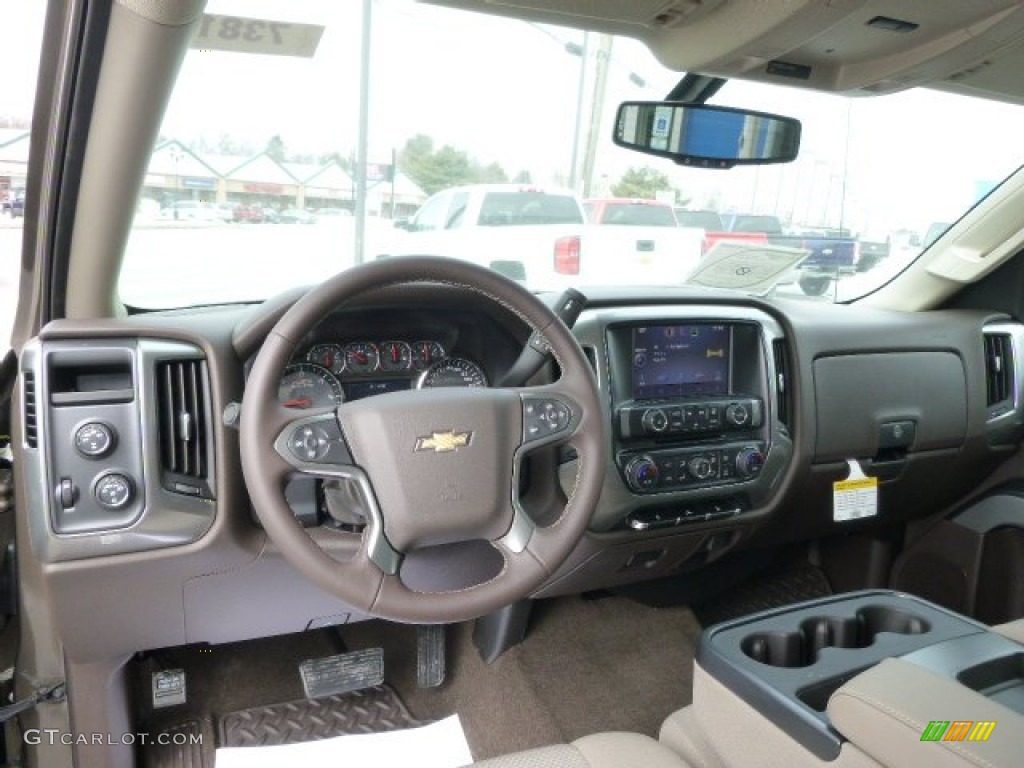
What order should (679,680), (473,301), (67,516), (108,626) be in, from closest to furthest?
(67,516)
(108,626)
(473,301)
(679,680)

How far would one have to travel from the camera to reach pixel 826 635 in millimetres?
1808

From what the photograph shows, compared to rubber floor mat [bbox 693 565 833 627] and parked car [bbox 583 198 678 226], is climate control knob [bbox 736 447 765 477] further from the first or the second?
parked car [bbox 583 198 678 226]

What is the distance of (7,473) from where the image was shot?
2191 millimetres

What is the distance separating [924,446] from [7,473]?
269 centimetres

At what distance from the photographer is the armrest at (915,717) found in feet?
3.90

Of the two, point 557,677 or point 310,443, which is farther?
point 557,677

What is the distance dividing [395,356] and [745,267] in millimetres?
1362

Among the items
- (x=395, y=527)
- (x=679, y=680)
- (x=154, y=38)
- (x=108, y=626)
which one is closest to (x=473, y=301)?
(x=395, y=527)

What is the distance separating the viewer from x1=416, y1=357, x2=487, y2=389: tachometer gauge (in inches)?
83.1

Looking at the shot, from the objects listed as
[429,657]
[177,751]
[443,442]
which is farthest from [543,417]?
[177,751]

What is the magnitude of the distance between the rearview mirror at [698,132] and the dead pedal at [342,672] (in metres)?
1.65

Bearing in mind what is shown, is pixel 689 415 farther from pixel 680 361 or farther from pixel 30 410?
pixel 30 410

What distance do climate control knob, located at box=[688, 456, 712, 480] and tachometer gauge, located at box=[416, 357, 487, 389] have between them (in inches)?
25.2

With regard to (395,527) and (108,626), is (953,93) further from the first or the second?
(108,626)
